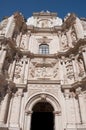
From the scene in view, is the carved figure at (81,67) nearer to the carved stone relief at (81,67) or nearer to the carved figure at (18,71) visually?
the carved stone relief at (81,67)

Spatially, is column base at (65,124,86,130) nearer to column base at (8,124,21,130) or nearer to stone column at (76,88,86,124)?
stone column at (76,88,86,124)

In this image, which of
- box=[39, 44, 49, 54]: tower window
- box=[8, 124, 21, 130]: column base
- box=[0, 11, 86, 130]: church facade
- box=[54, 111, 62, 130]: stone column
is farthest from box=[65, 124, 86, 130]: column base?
box=[39, 44, 49, 54]: tower window

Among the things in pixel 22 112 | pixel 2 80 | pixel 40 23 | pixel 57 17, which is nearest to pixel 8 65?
pixel 2 80

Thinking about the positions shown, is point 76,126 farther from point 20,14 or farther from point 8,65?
point 20,14

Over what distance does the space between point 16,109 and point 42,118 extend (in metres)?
4.23

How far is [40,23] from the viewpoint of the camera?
1950 centimetres

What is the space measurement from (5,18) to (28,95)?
10.1 metres

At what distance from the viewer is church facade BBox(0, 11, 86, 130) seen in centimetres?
1079

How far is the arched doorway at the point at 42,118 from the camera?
13.9 m

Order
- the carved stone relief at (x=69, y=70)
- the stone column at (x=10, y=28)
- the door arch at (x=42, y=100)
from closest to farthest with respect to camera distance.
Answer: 1. the door arch at (x=42, y=100)
2. the carved stone relief at (x=69, y=70)
3. the stone column at (x=10, y=28)

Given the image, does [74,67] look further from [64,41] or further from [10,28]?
[10,28]

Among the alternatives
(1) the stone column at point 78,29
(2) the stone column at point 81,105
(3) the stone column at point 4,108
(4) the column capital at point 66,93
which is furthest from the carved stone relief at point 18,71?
(1) the stone column at point 78,29

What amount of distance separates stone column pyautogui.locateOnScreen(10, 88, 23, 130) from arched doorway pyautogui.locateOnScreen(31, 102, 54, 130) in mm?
2727

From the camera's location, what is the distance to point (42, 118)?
1445cm
